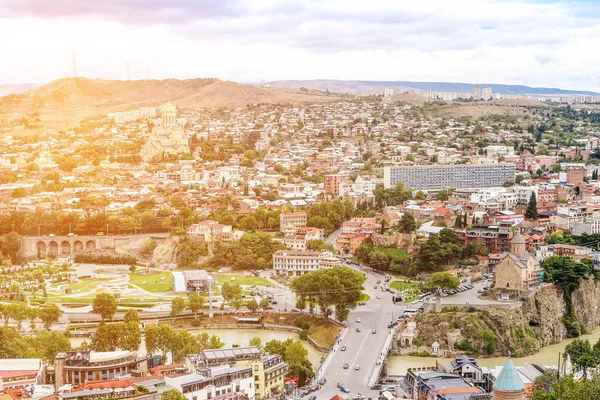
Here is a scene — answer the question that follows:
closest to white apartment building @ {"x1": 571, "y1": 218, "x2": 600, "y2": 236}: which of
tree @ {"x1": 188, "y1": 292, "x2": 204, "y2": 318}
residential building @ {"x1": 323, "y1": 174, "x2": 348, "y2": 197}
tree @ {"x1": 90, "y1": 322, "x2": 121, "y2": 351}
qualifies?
residential building @ {"x1": 323, "y1": 174, "x2": 348, "y2": 197}

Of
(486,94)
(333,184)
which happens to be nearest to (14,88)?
(333,184)

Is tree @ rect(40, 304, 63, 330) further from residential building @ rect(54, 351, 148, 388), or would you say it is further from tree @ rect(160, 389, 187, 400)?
tree @ rect(160, 389, 187, 400)

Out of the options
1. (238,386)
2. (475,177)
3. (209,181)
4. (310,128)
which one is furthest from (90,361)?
(310,128)

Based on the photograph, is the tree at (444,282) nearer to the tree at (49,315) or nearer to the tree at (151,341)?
the tree at (151,341)

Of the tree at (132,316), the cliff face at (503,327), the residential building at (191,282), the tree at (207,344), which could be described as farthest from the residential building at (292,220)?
the tree at (207,344)

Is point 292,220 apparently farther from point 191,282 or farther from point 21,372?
point 21,372

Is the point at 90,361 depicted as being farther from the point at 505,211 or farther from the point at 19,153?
the point at 19,153

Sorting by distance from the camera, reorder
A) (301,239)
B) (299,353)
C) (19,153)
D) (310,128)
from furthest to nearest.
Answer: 1. (310,128)
2. (19,153)
3. (301,239)
4. (299,353)
